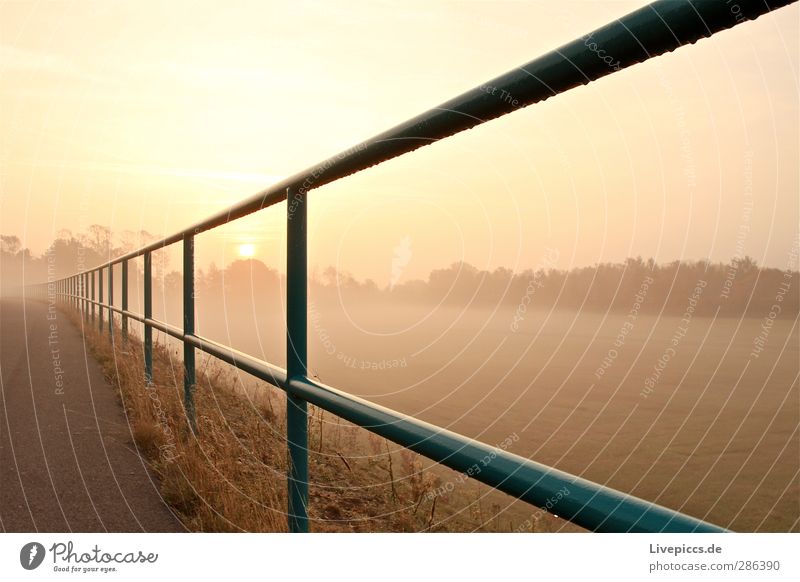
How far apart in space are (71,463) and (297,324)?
239 cm

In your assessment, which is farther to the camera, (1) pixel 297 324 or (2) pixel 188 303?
(2) pixel 188 303

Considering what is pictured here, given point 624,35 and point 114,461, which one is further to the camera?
point 114,461

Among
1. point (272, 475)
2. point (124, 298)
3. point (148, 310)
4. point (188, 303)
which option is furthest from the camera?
point (124, 298)

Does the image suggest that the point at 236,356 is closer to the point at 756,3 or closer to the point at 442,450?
the point at 442,450

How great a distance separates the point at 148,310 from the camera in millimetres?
5605

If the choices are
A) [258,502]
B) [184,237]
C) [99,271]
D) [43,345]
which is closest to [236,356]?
[258,502]

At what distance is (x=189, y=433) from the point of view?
4133mm

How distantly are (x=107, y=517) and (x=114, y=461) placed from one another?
89 centimetres

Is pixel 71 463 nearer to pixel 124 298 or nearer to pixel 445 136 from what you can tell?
pixel 445 136
